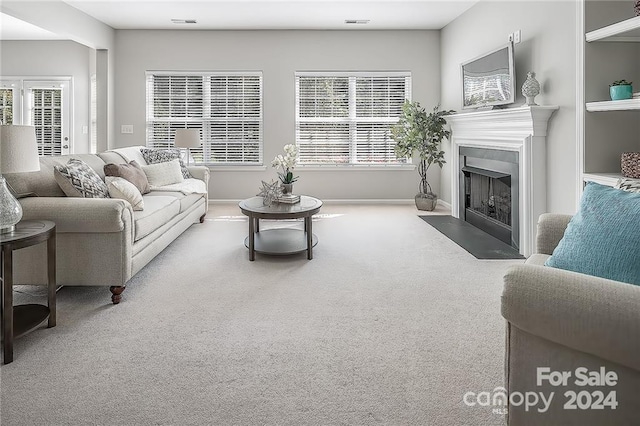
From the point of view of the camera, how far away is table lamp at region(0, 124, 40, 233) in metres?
2.18

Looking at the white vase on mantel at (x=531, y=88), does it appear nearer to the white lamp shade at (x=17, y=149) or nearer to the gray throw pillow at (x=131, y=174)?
the gray throw pillow at (x=131, y=174)

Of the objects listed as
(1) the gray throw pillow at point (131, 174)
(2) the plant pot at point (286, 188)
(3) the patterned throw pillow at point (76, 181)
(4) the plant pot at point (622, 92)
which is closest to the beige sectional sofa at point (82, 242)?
(3) the patterned throw pillow at point (76, 181)

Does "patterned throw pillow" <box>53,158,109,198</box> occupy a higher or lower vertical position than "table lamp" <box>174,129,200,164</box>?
lower

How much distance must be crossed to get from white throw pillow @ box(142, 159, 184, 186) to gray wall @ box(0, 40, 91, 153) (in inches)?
124

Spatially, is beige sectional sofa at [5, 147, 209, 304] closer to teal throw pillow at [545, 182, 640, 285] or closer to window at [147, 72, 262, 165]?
teal throw pillow at [545, 182, 640, 285]

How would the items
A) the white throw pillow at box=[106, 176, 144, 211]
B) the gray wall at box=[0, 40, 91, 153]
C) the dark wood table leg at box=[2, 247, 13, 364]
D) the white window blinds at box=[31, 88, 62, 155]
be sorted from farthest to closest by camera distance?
the white window blinds at box=[31, 88, 62, 155] < the gray wall at box=[0, 40, 91, 153] < the white throw pillow at box=[106, 176, 144, 211] < the dark wood table leg at box=[2, 247, 13, 364]

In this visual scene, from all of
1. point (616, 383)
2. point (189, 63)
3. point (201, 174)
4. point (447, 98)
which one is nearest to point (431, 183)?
point (447, 98)

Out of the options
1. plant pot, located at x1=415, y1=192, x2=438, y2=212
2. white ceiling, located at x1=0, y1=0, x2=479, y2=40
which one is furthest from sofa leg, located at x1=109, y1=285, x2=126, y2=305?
plant pot, located at x1=415, y1=192, x2=438, y2=212

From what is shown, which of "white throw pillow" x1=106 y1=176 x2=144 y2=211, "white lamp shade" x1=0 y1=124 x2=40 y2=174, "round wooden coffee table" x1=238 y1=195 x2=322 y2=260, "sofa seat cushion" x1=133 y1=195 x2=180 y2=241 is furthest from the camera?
"round wooden coffee table" x1=238 y1=195 x2=322 y2=260

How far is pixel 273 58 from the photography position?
23.0 feet

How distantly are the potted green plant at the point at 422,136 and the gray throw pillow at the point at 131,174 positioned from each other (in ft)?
11.8

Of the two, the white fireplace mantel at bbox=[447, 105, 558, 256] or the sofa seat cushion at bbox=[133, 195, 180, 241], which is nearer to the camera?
the sofa seat cushion at bbox=[133, 195, 180, 241]

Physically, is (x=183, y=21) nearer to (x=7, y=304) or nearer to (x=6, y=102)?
(x=6, y=102)

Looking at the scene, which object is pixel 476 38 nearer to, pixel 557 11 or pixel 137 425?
pixel 557 11
